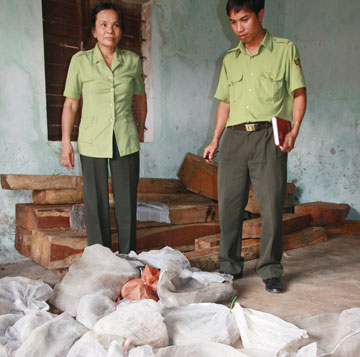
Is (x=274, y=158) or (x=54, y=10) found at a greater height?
(x=54, y=10)

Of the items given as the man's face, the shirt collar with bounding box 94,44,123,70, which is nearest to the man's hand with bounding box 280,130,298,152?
the man's face

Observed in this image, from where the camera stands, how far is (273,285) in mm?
2432

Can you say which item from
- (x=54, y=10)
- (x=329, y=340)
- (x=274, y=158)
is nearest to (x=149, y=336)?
(x=329, y=340)

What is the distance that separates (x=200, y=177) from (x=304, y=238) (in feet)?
3.97

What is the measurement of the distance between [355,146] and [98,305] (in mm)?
3638

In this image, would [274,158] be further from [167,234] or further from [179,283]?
[167,234]

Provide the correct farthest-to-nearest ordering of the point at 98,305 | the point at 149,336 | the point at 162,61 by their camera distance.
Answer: the point at 162,61 < the point at 98,305 < the point at 149,336

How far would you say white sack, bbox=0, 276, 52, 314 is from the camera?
2.04 m

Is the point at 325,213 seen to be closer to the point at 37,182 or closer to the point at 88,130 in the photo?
the point at 88,130

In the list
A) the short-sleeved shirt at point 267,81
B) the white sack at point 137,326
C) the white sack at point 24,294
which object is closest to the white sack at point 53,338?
the white sack at point 137,326

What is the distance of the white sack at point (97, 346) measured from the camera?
150cm

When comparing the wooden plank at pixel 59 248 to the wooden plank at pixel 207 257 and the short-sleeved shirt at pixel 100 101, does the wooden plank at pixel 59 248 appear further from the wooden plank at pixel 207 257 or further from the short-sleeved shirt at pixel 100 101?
the wooden plank at pixel 207 257

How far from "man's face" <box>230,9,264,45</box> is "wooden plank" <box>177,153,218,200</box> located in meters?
1.72

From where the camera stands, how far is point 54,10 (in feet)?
11.7
